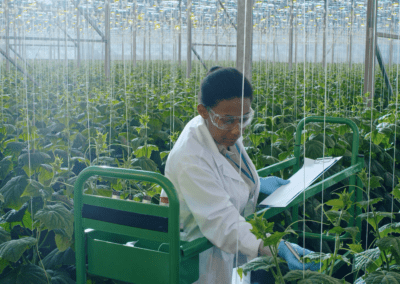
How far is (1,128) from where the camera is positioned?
4219 mm

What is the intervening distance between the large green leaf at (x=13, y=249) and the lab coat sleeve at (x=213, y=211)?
2.37ft

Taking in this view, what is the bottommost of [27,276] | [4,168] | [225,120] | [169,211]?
[27,276]

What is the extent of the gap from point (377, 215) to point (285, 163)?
0.87 m

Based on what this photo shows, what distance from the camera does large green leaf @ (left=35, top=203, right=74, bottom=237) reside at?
A: 185cm

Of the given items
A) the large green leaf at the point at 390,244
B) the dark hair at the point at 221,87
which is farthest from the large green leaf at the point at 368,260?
the dark hair at the point at 221,87

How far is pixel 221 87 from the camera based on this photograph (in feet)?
5.79

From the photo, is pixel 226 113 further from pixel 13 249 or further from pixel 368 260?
pixel 13 249

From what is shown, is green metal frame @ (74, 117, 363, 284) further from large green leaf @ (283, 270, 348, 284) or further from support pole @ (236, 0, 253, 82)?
support pole @ (236, 0, 253, 82)

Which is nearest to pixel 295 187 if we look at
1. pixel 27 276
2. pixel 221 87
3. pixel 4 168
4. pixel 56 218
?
pixel 221 87

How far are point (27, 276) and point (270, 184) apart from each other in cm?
124

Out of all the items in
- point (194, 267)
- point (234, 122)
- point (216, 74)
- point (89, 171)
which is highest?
point (216, 74)

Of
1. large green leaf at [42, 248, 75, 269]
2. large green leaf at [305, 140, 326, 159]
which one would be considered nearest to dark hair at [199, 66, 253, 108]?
large green leaf at [42, 248, 75, 269]

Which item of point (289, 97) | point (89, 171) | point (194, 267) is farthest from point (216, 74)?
point (289, 97)

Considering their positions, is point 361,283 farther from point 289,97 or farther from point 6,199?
point 289,97
